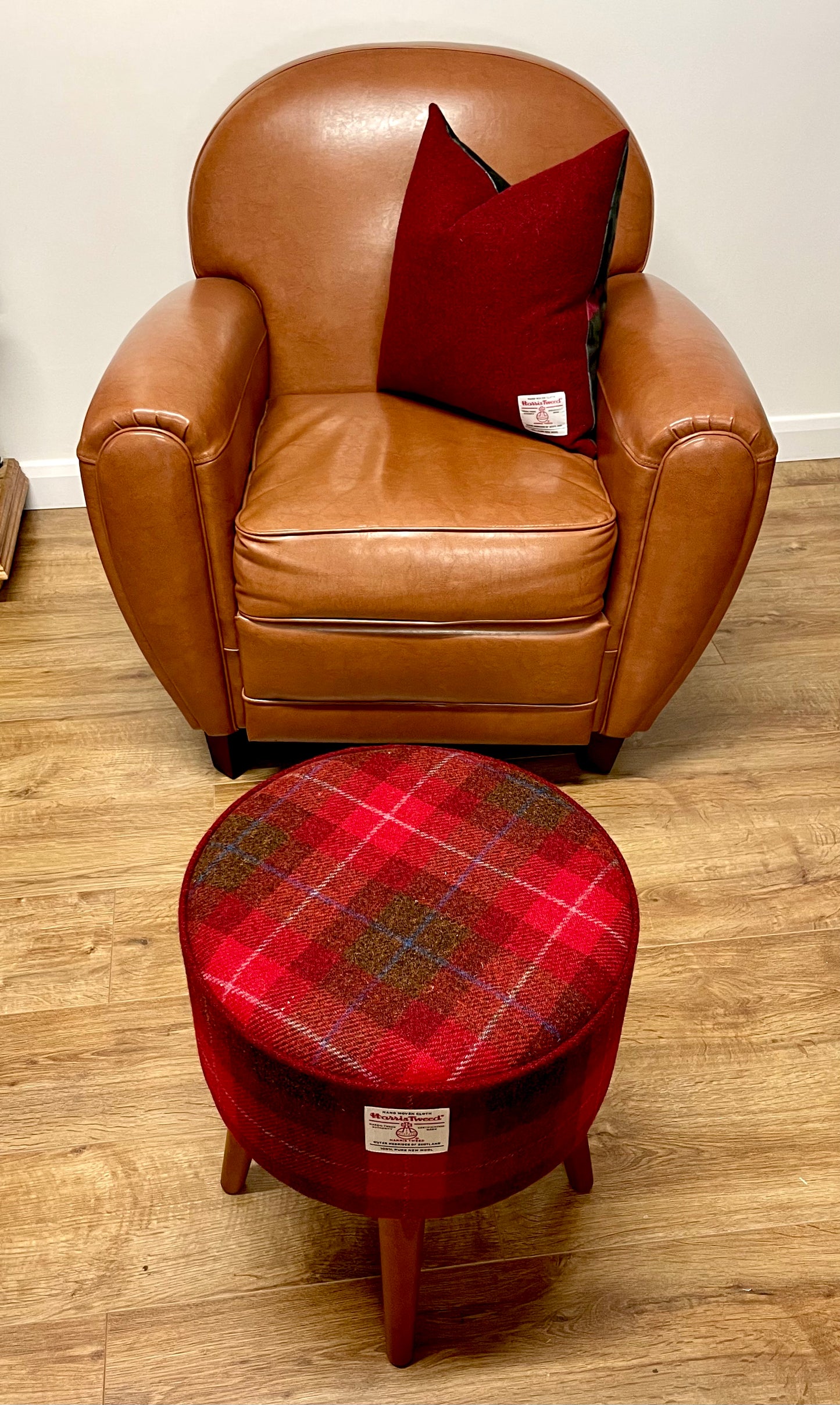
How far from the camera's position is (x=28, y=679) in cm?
208

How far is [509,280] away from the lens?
170 centimetres

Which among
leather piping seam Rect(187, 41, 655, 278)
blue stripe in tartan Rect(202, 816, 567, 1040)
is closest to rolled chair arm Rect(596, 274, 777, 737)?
leather piping seam Rect(187, 41, 655, 278)

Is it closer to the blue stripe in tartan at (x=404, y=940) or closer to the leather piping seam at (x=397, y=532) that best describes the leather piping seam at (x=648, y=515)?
the leather piping seam at (x=397, y=532)

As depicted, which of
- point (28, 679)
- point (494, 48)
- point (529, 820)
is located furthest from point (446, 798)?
point (494, 48)

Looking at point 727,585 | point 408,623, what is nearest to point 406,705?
point 408,623

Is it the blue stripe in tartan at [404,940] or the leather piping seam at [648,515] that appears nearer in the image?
the blue stripe in tartan at [404,940]

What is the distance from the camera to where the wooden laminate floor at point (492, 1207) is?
1.19m

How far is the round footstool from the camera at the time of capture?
3.20 ft

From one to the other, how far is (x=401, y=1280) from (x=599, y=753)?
0.96 meters

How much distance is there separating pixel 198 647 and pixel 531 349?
69 centimetres

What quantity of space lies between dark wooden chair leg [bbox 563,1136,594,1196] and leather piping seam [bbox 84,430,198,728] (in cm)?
89

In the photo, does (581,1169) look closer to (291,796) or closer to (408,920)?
(408,920)

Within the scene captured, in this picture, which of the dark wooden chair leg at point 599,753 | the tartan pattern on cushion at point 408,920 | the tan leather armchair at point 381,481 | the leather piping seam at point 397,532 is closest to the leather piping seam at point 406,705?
the tan leather armchair at point 381,481

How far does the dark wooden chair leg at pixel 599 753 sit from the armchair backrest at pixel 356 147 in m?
0.84
